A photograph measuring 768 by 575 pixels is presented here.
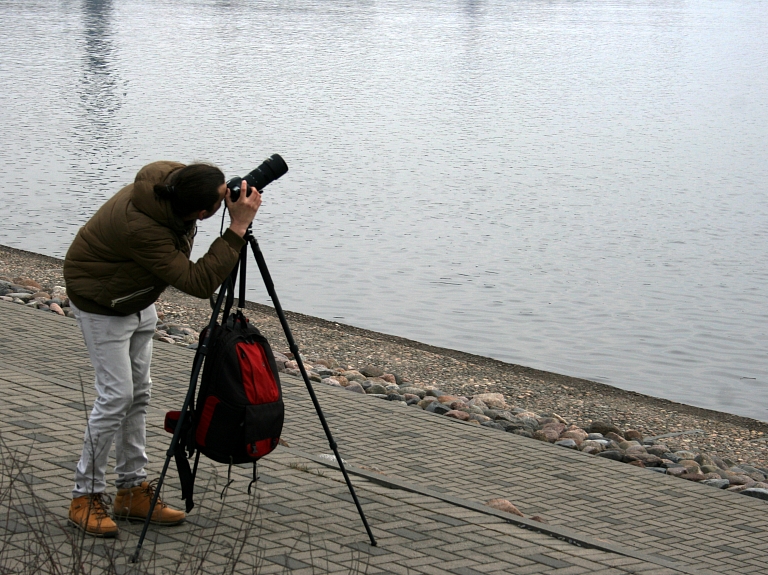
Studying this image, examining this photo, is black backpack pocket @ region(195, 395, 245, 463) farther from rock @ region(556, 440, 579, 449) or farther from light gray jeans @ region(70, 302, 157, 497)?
rock @ region(556, 440, 579, 449)

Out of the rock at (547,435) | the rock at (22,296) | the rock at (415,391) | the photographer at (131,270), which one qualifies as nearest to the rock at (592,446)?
the rock at (547,435)

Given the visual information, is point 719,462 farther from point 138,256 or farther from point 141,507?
point 138,256

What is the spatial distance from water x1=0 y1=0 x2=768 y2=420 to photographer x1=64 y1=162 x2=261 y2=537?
9.78 meters

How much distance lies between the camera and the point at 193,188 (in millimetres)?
4781

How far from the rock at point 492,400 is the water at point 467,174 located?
3.81m

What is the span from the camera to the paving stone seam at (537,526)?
5.68 metres

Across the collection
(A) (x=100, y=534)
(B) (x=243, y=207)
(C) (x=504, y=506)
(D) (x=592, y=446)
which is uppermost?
(B) (x=243, y=207)

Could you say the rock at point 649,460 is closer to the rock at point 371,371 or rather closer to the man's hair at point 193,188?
the rock at point 371,371

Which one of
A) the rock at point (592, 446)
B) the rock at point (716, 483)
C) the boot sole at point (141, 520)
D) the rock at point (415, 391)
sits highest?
the boot sole at point (141, 520)

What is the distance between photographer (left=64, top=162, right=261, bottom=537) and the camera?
4836mm

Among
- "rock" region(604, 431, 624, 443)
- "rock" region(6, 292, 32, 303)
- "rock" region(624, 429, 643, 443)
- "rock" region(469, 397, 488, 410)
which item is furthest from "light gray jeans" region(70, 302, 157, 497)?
"rock" region(6, 292, 32, 303)

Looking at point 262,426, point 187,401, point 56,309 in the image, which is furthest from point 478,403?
point 187,401

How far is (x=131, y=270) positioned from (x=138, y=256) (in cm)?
11

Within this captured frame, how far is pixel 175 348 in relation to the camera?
992cm
